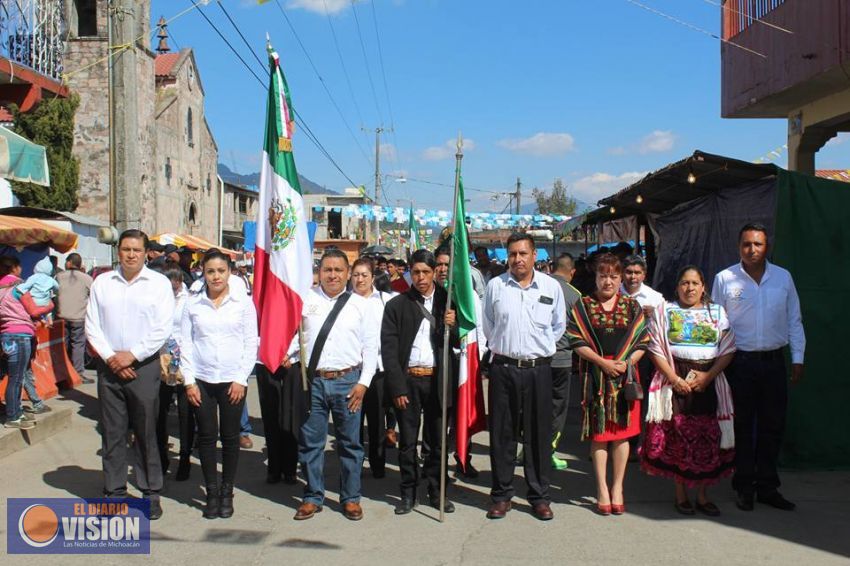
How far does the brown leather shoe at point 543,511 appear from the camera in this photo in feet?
17.9

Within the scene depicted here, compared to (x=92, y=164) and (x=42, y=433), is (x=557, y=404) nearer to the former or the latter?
(x=42, y=433)

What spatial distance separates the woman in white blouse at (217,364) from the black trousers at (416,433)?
4.02 feet

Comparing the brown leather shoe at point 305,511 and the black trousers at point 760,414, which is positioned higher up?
the black trousers at point 760,414

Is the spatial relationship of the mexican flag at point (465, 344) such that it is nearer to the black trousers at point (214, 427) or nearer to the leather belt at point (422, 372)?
the leather belt at point (422, 372)

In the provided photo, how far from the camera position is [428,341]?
576 cm

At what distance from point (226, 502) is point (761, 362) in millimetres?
4193

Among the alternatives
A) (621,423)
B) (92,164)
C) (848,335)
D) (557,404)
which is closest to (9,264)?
(557,404)

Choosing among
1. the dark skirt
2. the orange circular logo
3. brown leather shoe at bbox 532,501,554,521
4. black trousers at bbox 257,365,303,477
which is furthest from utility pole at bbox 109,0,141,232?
the dark skirt

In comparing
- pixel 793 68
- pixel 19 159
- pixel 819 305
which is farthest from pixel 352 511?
pixel 793 68

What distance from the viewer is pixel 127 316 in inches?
213

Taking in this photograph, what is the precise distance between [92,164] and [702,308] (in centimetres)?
2728

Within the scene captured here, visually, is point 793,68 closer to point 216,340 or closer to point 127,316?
point 216,340

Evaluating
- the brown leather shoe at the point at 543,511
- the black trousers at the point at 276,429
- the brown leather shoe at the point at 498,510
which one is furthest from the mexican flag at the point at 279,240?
the brown leather shoe at the point at 543,511

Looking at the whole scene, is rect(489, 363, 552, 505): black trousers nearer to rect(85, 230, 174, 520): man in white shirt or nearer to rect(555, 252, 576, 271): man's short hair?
rect(555, 252, 576, 271): man's short hair
